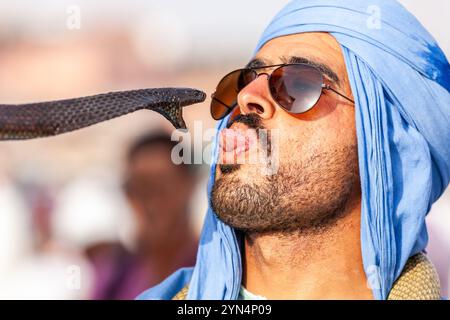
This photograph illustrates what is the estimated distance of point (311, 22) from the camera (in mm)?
2994

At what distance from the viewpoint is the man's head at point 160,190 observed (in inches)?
199

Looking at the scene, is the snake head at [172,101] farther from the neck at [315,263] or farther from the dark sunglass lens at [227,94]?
the neck at [315,263]

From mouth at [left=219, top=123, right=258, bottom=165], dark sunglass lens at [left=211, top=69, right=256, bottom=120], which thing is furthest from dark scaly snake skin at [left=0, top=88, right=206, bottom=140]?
dark sunglass lens at [left=211, top=69, right=256, bottom=120]

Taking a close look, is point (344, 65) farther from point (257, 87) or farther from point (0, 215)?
point (0, 215)

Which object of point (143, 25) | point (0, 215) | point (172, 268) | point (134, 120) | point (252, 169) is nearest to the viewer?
point (252, 169)

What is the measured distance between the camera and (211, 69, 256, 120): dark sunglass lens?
3053 millimetres

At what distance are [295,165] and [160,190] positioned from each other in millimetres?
2403

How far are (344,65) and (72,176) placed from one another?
449 centimetres

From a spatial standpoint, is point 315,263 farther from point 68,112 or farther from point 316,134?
point 68,112

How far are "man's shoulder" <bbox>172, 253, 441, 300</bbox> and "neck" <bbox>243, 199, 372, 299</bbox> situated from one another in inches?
5.3

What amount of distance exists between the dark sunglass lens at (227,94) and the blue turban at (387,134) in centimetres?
20

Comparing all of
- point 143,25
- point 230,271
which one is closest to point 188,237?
point 230,271

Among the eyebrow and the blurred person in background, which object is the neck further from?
the blurred person in background

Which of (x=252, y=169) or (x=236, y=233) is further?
(x=236, y=233)
